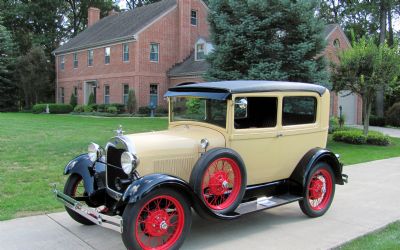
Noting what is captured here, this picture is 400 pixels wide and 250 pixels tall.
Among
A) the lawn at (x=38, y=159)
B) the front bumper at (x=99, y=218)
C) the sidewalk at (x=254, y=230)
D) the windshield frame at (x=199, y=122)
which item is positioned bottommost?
the sidewalk at (x=254, y=230)

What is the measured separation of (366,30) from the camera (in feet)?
126

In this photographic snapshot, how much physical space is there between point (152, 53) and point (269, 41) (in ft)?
58.9

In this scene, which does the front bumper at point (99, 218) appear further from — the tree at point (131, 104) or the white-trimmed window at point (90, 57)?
the white-trimmed window at point (90, 57)

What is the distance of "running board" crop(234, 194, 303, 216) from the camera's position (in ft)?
16.9

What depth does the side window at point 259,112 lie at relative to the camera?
545 centimetres

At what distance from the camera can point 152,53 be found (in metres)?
30.1

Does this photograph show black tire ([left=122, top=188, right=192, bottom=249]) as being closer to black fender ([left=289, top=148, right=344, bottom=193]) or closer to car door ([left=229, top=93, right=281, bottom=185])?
car door ([left=229, top=93, right=281, bottom=185])

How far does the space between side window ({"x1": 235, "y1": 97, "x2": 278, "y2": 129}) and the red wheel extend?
0.63 metres

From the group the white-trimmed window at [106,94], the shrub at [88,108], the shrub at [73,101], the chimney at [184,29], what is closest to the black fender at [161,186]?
the chimney at [184,29]

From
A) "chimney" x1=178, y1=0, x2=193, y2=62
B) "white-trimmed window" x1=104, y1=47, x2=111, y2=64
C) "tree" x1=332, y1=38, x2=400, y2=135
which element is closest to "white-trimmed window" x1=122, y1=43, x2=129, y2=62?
"white-trimmed window" x1=104, y1=47, x2=111, y2=64

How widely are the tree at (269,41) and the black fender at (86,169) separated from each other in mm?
8134

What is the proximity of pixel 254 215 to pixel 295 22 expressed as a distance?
881cm

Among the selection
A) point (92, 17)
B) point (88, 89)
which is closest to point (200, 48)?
point (88, 89)

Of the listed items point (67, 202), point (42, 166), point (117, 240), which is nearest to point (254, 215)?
point (117, 240)
